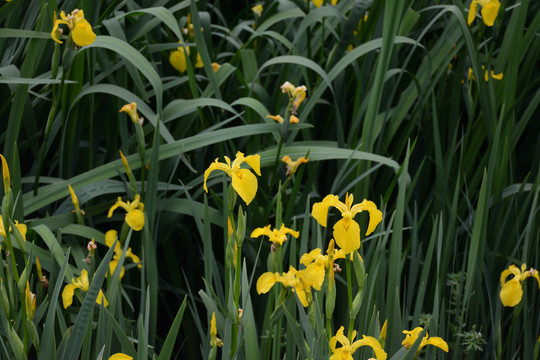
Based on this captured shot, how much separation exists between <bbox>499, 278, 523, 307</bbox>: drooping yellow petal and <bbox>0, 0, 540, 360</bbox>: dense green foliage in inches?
1.1

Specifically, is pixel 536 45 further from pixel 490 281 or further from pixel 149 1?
pixel 149 1

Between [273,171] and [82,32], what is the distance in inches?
19.9

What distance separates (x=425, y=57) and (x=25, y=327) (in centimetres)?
129

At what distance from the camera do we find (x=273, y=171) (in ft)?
5.09

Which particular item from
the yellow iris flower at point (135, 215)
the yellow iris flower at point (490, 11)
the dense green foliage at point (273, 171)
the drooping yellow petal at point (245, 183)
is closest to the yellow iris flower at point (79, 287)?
the dense green foliage at point (273, 171)

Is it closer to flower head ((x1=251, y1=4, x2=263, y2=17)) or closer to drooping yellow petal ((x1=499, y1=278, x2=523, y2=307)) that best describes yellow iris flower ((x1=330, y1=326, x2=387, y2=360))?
drooping yellow petal ((x1=499, y1=278, x2=523, y2=307))

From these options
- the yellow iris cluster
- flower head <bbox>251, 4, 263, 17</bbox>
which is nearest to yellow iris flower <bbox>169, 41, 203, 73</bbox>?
flower head <bbox>251, 4, 263, 17</bbox>

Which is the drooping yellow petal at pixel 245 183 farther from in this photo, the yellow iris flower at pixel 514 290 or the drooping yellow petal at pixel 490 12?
the drooping yellow petal at pixel 490 12

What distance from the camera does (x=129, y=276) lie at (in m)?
1.52

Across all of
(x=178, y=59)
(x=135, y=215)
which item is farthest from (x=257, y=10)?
(x=135, y=215)

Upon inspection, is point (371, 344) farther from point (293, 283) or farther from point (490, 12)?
point (490, 12)

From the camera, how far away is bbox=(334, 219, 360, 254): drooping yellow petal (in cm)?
81

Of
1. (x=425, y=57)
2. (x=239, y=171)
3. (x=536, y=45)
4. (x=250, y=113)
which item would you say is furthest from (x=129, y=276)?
(x=536, y=45)

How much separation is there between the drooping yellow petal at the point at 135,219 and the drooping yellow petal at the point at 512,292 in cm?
70
